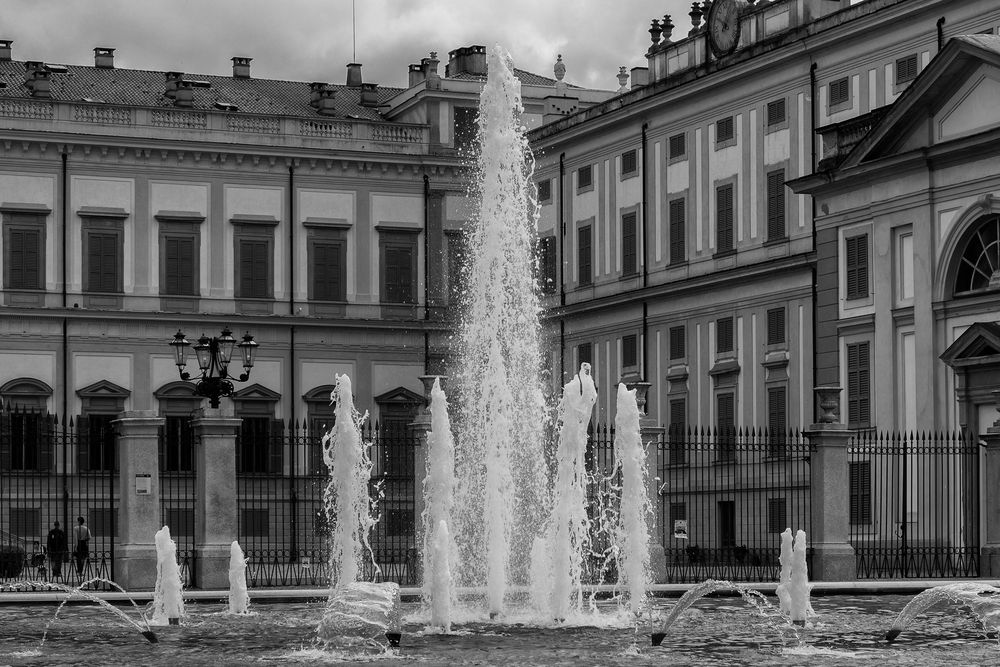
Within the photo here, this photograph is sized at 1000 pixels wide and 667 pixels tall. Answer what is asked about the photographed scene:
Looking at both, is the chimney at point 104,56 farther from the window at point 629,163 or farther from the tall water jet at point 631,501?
the tall water jet at point 631,501

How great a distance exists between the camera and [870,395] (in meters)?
33.2

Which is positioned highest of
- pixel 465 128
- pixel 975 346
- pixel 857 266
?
pixel 465 128

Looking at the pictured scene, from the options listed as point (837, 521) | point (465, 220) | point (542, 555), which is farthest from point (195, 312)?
point (542, 555)

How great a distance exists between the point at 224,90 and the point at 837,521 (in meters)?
31.3

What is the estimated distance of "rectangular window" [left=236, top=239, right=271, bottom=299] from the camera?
48750mm

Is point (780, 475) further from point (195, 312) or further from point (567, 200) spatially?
point (195, 312)

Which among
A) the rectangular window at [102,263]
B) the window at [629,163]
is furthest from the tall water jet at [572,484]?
the rectangular window at [102,263]

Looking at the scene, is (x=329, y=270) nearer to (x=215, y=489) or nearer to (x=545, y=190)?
(x=545, y=190)

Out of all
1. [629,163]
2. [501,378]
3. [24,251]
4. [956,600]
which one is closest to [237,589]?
[501,378]

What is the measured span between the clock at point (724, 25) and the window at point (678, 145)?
2.00m

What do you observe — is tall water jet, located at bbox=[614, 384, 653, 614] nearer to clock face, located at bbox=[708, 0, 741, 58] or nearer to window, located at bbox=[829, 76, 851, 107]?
window, located at bbox=[829, 76, 851, 107]

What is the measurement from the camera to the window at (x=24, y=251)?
153ft

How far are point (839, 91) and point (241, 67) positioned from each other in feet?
73.1

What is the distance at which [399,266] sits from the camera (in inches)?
1987
